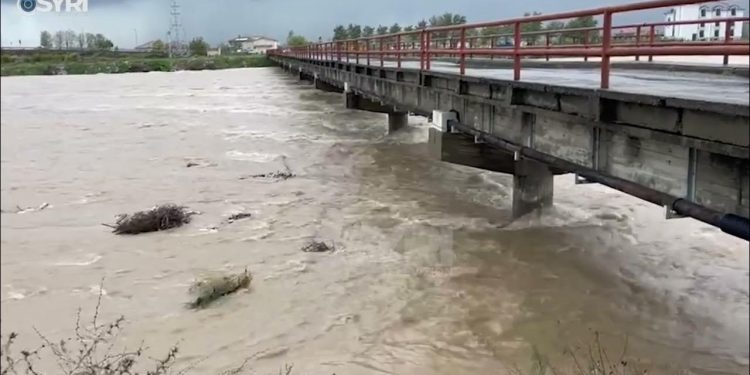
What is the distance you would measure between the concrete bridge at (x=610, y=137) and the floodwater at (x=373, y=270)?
1.43m

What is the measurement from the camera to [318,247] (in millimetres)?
10172

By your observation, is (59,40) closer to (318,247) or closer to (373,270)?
(373,270)

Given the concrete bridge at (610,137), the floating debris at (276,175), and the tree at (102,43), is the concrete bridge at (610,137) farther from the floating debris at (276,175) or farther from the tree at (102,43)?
the floating debris at (276,175)

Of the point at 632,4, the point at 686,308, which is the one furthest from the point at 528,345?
the point at 632,4

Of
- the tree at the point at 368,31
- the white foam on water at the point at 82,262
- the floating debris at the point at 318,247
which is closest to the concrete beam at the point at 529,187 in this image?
the floating debris at the point at 318,247

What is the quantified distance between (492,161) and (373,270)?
3115mm

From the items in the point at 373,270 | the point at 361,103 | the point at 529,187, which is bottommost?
the point at 373,270

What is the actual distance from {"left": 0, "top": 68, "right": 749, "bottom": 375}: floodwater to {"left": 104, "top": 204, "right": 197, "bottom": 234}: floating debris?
0.21 meters

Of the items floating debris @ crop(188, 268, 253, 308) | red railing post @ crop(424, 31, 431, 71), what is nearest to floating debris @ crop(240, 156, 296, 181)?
red railing post @ crop(424, 31, 431, 71)

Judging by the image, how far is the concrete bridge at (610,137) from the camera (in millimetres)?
4871

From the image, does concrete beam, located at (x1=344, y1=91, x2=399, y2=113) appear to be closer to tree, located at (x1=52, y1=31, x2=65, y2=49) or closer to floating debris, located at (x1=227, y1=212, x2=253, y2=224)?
floating debris, located at (x1=227, y1=212, x2=253, y2=224)

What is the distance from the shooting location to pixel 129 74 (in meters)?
78.3

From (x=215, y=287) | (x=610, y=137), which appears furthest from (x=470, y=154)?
(x=215, y=287)

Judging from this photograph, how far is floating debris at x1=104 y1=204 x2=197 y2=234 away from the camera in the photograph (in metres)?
11.0
